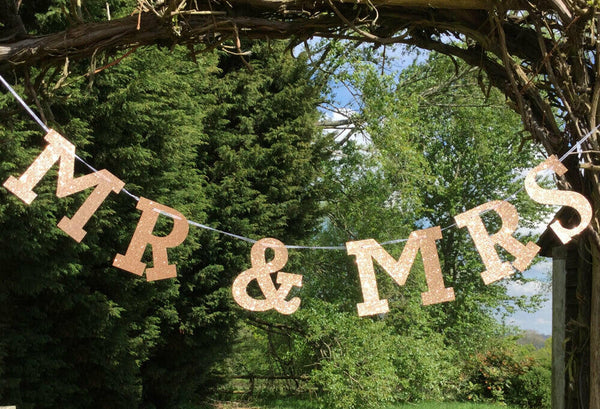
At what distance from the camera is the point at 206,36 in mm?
3305

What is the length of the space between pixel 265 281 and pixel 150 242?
0.63 meters

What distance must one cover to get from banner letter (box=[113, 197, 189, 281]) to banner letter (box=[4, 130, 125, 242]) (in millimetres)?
211

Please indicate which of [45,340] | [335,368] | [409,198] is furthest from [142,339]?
[409,198]

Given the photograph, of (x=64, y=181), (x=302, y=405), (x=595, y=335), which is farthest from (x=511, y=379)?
(x=64, y=181)

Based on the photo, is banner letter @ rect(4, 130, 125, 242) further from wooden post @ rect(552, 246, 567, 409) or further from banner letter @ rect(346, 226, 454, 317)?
wooden post @ rect(552, 246, 567, 409)

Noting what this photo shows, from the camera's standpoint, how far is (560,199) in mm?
3021

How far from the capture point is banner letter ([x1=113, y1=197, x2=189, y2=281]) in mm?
3164

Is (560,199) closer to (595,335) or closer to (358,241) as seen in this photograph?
(595,335)

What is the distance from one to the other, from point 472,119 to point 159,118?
12.9m

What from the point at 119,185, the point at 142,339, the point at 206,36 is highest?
Answer: the point at 206,36

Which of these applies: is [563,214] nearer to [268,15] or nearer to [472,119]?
[268,15]

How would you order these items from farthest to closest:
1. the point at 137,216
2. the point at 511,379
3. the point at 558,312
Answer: the point at 511,379, the point at 137,216, the point at 558,312

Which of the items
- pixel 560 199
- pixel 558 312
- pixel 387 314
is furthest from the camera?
pixel 387 314

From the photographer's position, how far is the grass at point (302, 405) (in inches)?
453
